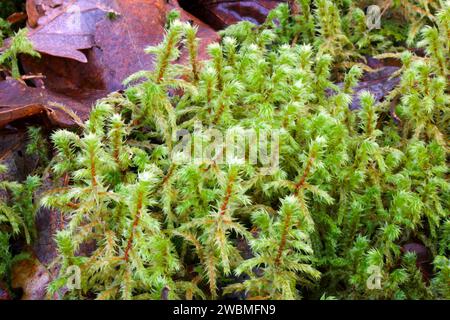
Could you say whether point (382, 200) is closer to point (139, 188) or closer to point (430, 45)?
point (430, 45)

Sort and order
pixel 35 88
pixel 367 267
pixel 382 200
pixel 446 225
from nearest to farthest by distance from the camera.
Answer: pixel 367 267, pixel 446 225, pixel 382 200, pixel 35 88

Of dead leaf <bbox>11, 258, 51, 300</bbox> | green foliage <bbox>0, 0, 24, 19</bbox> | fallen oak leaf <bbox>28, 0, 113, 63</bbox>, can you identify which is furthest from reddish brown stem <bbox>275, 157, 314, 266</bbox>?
green foliage <bbox>0, 0, 24, 19</bbox>

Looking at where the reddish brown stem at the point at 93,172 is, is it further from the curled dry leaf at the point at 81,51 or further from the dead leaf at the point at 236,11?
the dead leaf at the point at 236,11

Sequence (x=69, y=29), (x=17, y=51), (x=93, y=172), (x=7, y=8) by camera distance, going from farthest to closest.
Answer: (x=7, y=8)
(x=69, y=29)
(x=17, y=51)
(x=93, y=172)

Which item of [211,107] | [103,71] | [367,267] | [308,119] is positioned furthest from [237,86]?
[367,267]

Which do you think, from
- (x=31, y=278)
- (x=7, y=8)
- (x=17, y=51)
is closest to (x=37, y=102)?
(x=17, y=51)

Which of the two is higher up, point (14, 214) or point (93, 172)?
point (93, 172)

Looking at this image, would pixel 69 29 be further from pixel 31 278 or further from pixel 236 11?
pixel 31 278

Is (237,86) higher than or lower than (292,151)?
higher

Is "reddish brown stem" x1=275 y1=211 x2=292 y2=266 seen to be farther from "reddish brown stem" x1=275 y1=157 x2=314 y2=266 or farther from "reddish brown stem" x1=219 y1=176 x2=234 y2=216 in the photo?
"reddish brown stem" x1=219 y1=176 x2=234 y2=216

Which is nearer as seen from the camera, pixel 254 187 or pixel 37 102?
pixel 254 187
